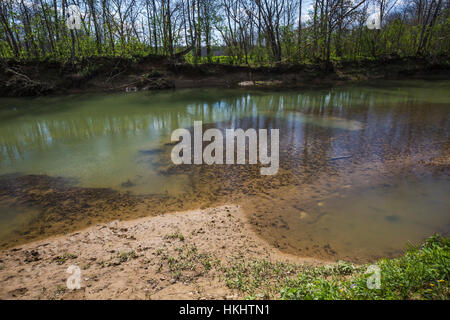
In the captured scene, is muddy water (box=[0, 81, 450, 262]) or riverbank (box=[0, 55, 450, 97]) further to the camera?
riverbank (box=[0, 55, 450, 97])

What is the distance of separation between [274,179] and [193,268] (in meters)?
3.12

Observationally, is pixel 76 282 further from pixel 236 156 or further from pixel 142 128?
pixel 142 128

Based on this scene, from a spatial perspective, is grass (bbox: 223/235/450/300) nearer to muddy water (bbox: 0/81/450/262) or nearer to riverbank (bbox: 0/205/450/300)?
riverbank (bbox: 0/205/450/300)

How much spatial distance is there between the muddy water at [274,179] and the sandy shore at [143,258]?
42 cm

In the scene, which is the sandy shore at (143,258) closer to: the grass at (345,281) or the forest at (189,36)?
the grass at (345,281)

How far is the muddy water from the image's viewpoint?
160 inches

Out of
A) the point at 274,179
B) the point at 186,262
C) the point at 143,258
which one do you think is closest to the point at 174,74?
the point at 274,179

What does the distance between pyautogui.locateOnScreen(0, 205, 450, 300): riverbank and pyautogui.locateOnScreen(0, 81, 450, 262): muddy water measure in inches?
20.2

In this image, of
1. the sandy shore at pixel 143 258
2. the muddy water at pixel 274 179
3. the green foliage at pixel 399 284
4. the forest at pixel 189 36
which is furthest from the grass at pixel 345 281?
the forest at pixel 189 36

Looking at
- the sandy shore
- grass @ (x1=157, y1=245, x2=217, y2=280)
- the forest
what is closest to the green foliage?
the sandy shore

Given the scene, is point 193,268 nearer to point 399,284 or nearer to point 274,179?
point 399,284

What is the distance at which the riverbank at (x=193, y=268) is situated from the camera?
7.32 feet

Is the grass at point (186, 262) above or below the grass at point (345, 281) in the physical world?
below
